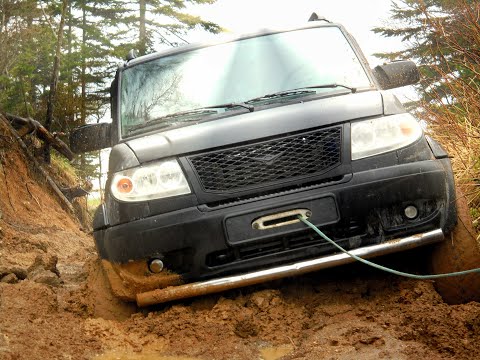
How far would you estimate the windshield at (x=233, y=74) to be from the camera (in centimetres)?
446

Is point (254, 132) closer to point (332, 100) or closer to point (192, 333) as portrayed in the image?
point (332, 100)

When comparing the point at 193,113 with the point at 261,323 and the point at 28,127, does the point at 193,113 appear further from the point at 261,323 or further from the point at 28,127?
the point at 28,127

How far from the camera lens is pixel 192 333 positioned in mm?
3611

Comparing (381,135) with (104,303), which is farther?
(104,303)

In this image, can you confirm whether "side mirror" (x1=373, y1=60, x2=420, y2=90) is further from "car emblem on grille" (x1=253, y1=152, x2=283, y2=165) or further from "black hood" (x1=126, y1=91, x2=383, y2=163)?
"car emblem on grille" (x1=253, y1=152, x2=283, y2=165)

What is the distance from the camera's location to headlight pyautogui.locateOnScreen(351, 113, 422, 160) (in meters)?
3.62

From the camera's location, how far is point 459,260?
3.63 m

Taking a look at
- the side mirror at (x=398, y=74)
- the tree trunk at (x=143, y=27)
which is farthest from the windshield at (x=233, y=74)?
the tree trunk at (x=143, y=27)

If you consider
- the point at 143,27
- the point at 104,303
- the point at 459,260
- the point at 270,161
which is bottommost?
the point at 143,27

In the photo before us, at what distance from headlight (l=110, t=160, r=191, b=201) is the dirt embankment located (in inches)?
29.2

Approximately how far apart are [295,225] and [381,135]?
0.76 meters

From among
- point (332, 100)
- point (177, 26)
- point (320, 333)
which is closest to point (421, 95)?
point (332, 100)

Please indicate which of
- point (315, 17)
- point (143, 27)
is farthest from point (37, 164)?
point (143, 27)

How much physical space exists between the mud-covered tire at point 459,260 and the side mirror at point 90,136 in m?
2.64
